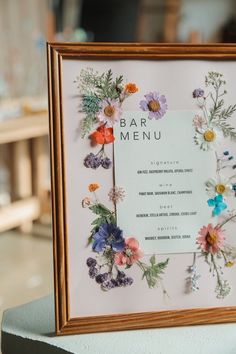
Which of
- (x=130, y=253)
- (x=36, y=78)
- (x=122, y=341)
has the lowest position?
(x=122, y=341)

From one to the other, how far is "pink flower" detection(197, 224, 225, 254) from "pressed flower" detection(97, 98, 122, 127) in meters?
0.18

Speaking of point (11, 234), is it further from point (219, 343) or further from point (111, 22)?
point (111, 22)

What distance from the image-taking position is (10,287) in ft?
6.06

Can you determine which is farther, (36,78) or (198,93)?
(36,78)

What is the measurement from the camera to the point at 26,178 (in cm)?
276

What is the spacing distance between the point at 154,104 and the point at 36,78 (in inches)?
116

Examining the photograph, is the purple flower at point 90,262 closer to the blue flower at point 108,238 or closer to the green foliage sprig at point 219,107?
the blue flower at point 108,238

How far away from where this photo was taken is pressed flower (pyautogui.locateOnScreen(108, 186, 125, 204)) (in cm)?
70

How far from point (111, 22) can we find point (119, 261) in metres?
5.10

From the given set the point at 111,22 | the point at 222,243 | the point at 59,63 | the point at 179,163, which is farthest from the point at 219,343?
the point at 111,22

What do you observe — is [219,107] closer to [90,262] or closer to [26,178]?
[90,262]

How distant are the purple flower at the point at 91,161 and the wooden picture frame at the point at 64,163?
0.03m

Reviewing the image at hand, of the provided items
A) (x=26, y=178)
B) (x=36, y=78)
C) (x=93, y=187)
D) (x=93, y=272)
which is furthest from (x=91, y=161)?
(x=36, y=78)

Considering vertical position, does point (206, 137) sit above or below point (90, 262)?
above
